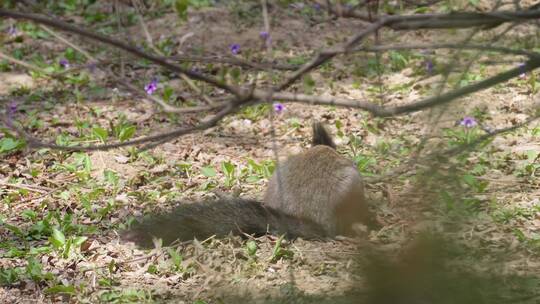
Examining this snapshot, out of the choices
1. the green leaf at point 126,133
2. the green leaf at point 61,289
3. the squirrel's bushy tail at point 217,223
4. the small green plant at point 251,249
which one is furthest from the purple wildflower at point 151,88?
the green leaf at point 61,289

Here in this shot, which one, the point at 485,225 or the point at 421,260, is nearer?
the point at 421,260

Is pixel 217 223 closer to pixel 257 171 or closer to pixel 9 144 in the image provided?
pixel 257 171

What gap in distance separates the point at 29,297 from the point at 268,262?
1.24m

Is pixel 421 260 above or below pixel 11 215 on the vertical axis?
above

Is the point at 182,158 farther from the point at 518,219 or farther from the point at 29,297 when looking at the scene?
the point at 518,219

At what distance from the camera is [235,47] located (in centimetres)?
753

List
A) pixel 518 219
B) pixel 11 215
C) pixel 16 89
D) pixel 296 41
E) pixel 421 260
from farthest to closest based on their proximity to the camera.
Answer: pixel 296 41 → pixel 16 89 → pixel 11 215 → pixel 518 219 → pixel 421 260

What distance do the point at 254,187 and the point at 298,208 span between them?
84 centimetres

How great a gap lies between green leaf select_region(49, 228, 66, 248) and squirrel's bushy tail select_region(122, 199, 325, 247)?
417 mm

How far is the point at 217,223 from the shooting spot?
4.48 metres

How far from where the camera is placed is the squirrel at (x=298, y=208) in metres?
4.45

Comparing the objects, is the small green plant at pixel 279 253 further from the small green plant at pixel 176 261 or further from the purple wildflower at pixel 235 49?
the purple wildflower at pixel 235 49

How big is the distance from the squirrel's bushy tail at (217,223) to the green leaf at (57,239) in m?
0.42

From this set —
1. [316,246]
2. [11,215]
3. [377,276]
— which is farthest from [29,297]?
[377,276]
